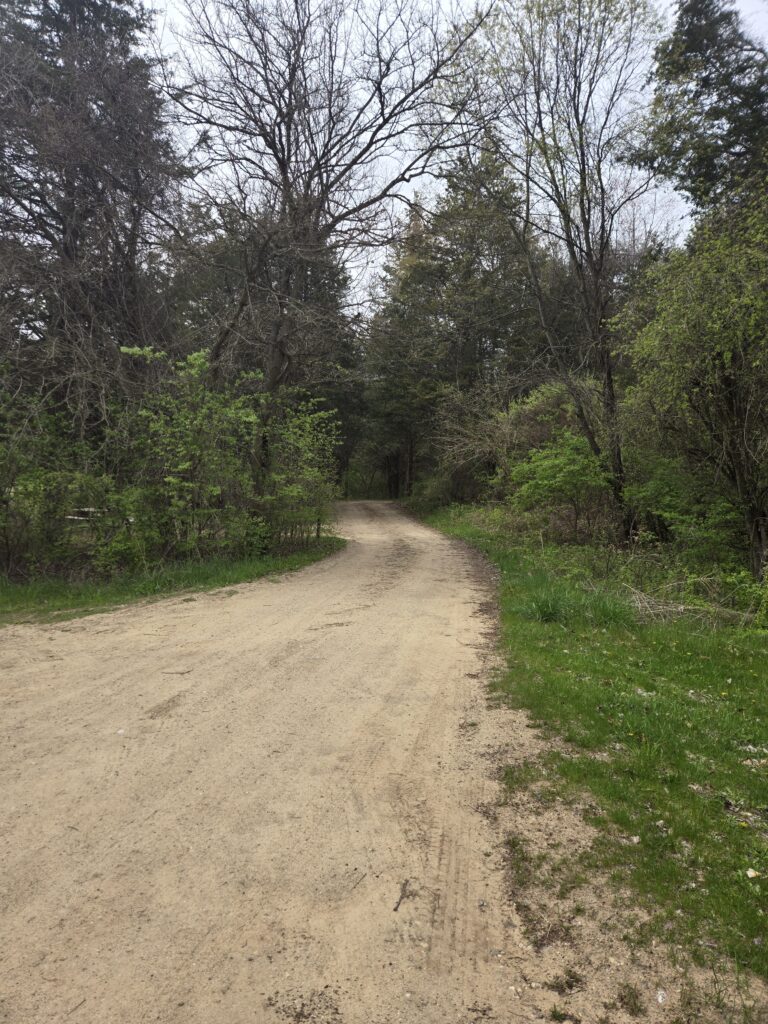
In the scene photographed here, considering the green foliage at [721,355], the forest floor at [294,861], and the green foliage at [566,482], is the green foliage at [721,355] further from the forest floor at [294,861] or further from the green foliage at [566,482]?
the forest floor at [294,861]

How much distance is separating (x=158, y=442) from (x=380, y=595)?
5309 millimetres

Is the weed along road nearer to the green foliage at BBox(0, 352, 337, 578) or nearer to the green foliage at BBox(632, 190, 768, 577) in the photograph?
the green foliage at BBox(0, 352, 337, 578)

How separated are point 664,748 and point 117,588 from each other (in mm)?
8528

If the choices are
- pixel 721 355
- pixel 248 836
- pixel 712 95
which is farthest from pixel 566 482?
pixel 248 836

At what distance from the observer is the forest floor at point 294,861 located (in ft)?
7.18

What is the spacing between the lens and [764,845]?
9.89ft

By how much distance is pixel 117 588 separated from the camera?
9422 mm

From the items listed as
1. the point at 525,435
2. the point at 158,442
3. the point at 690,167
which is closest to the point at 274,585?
the point at 158,442

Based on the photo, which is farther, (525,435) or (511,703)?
(525,435)

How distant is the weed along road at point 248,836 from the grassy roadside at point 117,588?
2038 millimetres

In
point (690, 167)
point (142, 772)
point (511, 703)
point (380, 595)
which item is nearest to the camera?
point (142, 772)

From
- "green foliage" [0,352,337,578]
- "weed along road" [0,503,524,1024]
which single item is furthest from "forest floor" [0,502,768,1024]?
"green foliage" [0,352,337,578]

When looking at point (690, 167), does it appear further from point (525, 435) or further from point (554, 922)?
point (554, 922)

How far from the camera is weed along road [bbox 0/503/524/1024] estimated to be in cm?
221
